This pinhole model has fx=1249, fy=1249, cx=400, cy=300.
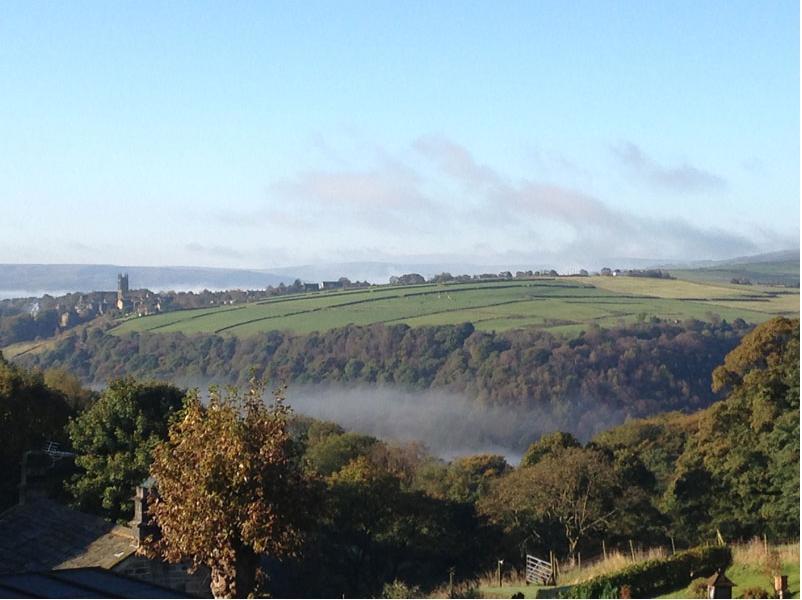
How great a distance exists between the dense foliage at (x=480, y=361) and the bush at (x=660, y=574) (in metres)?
67.6

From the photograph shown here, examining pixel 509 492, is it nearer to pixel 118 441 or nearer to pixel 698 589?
pixel 118 441

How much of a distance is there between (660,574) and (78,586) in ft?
44.4

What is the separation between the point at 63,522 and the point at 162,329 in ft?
314

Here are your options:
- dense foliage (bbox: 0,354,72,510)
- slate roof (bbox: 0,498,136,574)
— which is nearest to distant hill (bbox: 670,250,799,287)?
dense foliage (bbox: 0,354,72,510)

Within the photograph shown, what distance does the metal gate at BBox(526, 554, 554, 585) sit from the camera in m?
32.4

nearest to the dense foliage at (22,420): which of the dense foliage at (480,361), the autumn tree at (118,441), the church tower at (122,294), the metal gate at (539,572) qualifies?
the autumn tree at (118,441)

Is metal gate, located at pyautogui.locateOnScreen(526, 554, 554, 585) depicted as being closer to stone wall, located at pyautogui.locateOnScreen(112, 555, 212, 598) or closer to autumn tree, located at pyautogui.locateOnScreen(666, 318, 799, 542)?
autumn tree, located at pyautogui.locateOnScreen(666, 318, 799, 542)

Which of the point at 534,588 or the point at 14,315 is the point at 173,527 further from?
the point at 14,315

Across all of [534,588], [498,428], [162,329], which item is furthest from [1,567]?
[162,329]

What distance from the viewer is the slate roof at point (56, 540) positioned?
24.8 metres

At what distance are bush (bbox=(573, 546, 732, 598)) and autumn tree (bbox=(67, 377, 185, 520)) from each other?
15192 mm

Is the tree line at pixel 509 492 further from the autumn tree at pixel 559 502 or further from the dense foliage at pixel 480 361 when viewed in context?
the dense foliage at pixel 480 361

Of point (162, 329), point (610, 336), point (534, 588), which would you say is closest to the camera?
point (534, 588)

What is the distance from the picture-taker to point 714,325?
10419 cm
